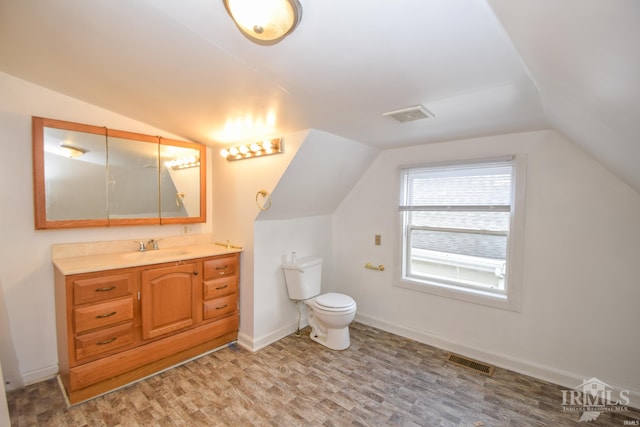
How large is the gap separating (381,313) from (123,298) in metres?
2.43

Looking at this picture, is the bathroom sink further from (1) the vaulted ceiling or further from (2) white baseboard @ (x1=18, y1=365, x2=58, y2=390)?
(1) the vaulted ceiling

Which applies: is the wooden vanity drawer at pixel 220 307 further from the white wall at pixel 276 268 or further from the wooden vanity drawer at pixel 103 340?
the wooden vanity drawer at pixel 103 340

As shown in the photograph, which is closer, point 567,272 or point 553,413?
point 553,413

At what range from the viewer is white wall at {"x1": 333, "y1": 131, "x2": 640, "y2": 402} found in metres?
1.90

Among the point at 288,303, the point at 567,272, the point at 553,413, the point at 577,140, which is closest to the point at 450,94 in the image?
the point at 577,140

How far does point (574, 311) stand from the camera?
6.74 feet

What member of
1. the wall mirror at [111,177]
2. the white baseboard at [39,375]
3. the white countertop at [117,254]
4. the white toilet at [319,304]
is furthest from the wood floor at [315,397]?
the wall mirror at [111,177]

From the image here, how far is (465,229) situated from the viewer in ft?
8.34

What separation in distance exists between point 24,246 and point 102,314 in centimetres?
82

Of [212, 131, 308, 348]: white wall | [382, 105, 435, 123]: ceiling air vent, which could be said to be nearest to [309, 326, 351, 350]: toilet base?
[212, 131, 308, 348]: white wall

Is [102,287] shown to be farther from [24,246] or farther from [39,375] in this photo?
[39,375]

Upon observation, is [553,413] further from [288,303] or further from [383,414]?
[288,303]

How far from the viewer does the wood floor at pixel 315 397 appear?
5.73ft

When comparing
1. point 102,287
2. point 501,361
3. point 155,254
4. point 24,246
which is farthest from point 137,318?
point 501,361
